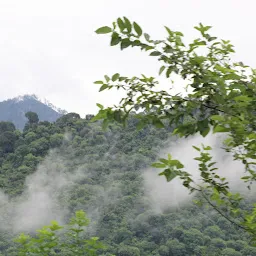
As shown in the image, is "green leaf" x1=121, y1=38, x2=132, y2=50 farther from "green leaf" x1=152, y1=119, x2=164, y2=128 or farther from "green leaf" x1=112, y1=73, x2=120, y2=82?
"green leaf" x1=152, y1=119, x2=164, y2=128

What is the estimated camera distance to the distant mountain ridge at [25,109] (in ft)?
536

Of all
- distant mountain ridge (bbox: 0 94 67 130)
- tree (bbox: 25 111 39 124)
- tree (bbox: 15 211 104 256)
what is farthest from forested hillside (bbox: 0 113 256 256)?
distant mountain ridge (bbox: 0 94 67 130)

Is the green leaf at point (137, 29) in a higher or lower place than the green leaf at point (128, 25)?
lower

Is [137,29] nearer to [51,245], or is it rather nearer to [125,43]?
[125,43]

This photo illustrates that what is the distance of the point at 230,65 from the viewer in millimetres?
2162

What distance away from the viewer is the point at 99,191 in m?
49.7

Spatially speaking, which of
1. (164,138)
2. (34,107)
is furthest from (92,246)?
(34,107)

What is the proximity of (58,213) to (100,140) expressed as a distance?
1260 centimetres

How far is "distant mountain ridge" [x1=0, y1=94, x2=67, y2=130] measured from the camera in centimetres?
16350

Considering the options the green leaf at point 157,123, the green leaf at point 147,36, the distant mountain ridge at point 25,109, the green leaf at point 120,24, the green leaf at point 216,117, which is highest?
the distant mountain ridge at point 25,109

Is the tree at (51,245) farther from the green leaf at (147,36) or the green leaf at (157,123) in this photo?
the green leaf at (147,36)

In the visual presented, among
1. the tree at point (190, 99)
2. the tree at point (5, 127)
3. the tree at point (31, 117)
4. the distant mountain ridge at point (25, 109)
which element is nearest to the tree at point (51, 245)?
the tree at point (190, 99)

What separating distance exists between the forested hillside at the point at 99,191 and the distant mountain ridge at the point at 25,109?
350 ft

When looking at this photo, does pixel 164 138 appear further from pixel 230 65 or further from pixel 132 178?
pixel 230 65
